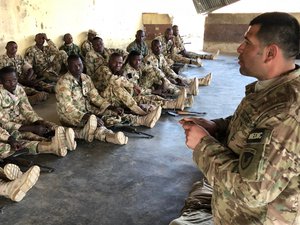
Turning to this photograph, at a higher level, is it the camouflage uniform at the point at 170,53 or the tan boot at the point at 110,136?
the camouflage uniform at the point at 170,53

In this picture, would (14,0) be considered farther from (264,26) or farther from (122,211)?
(264,26)

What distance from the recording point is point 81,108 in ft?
12.5

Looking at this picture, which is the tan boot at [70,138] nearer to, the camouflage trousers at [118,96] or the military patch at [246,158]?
the camouflage trousers at [118,96]

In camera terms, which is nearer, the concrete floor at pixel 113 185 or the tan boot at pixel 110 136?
the concrete floor at pixel 113 185

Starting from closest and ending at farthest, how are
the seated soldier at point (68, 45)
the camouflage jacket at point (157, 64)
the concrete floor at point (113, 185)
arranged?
the concrete floor at point (113, 185) → the camouflage jacket at point (157, 64) → the seated soldier at point (68, 45)

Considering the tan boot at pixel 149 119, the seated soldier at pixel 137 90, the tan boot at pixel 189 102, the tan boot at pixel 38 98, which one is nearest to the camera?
the tan boot at pixel 149 119

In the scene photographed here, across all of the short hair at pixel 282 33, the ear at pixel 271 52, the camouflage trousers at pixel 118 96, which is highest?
the short hair at pixel 282 33

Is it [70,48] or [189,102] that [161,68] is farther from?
[70,48]

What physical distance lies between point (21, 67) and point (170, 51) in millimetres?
3480

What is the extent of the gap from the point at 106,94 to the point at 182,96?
115 centimetres

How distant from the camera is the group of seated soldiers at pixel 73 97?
10.6ft

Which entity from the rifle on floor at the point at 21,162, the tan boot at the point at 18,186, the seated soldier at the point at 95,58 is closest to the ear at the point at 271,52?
the tan boot at the point at 18,186

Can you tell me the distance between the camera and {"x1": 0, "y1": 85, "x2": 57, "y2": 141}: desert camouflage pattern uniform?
326 centimetres

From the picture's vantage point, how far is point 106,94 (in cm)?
421
